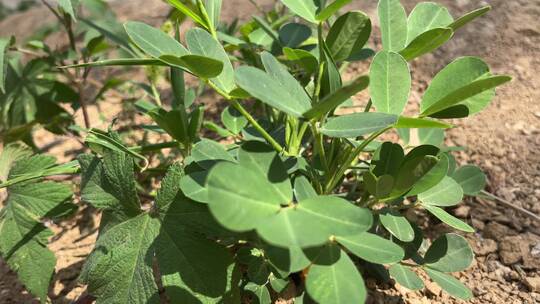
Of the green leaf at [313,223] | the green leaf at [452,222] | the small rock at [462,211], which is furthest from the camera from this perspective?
the small rock at [462,211]

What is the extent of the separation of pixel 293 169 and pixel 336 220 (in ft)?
0.68

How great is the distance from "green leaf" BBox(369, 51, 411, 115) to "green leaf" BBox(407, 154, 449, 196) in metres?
0.11

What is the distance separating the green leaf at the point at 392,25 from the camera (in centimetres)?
98

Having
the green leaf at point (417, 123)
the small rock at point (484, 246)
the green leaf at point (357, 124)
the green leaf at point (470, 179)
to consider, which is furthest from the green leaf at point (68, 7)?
the small rock at point (484, 246)

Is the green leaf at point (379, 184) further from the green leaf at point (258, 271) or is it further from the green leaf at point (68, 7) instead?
the green leaf at point (68, 7)

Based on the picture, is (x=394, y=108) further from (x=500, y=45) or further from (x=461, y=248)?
(x=500, y=45)

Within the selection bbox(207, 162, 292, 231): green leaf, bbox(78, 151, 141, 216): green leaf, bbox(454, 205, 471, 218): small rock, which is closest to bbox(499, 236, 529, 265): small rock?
bbox(454, 205, 471, 218): small rock

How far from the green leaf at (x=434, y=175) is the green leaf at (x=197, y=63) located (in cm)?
40

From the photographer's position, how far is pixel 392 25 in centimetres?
99

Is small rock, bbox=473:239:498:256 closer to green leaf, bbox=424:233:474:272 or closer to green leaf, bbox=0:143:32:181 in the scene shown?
green leaf, bbox=424:233:474:272

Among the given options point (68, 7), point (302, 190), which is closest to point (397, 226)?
point (302, 190)

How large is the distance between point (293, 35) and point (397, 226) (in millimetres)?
581

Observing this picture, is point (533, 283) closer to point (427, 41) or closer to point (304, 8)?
point (427, 41)

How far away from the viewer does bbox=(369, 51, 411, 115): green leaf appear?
861mm
